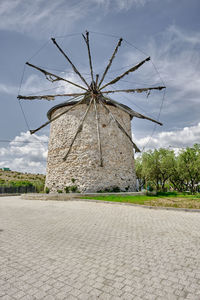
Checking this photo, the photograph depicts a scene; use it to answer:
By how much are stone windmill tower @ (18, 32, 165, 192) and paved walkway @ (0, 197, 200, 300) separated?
10674 millimetres

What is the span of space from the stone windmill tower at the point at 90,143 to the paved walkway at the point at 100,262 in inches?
420

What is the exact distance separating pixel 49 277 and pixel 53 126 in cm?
1797

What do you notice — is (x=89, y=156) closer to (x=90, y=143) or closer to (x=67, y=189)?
(x=90, y=143)

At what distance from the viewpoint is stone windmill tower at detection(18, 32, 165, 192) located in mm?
16750

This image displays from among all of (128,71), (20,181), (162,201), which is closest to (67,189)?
(162,201)

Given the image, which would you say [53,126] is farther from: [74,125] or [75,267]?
[75,267]

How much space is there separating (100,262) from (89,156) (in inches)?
532

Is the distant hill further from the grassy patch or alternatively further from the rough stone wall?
the grassy patch

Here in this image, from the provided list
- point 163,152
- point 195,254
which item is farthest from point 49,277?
point 163,152

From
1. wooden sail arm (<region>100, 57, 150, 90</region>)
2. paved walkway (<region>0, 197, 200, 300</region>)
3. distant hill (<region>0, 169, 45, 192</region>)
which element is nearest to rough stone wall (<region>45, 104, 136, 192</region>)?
wooden sail arm (<region>100, 57, 150, 90</region>)

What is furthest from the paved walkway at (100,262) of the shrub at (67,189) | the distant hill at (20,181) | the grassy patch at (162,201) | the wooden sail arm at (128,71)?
the distant hill at (20,181)

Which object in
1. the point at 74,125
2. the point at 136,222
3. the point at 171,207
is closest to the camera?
the point at 136,222

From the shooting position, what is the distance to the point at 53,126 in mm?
19812

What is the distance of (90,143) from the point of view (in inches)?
677
